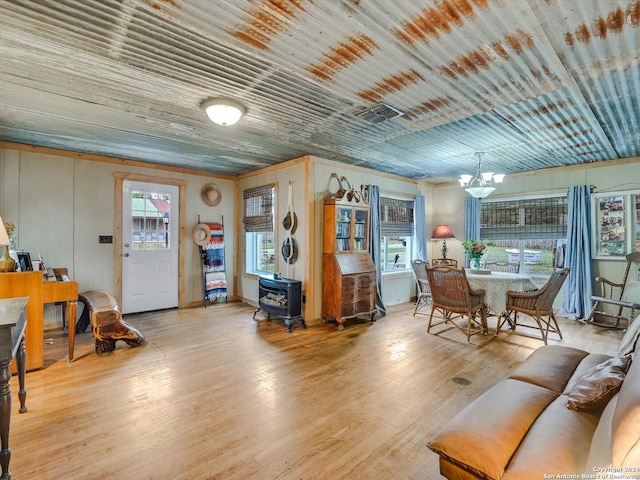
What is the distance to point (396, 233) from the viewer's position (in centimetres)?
614

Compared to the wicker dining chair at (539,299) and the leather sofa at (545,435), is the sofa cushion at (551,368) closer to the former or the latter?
the leather sofa at (545,435)

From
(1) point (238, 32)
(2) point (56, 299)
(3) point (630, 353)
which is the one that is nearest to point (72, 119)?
(2) point (56, 299)

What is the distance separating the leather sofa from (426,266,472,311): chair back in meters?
2.13

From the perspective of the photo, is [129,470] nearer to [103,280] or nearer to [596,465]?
[596,465]

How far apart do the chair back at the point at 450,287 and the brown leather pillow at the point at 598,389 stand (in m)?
2.29

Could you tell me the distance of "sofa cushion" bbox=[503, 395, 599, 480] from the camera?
118 cm

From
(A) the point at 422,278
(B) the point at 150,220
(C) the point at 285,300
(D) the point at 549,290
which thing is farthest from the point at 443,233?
(B) the point at 150,220

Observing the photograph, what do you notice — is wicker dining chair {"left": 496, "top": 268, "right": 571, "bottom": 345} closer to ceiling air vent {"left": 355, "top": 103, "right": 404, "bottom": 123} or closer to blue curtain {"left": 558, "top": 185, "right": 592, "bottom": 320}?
blue curtain {"left": 558, "top": 185, "right": 592, "bottom": 320}

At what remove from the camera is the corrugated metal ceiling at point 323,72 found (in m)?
1.75

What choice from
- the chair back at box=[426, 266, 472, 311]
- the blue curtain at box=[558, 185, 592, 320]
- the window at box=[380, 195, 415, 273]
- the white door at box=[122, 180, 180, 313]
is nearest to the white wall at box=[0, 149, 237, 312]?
the white door at box=[122, 180, 180, 313]

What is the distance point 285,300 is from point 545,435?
3412 mm

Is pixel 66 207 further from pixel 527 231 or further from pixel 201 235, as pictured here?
pixel 527 231

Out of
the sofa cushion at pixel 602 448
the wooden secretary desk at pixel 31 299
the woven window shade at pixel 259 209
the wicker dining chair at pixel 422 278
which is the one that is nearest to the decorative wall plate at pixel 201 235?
the woven window shade at pixel 259 209

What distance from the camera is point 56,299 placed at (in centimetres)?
324
